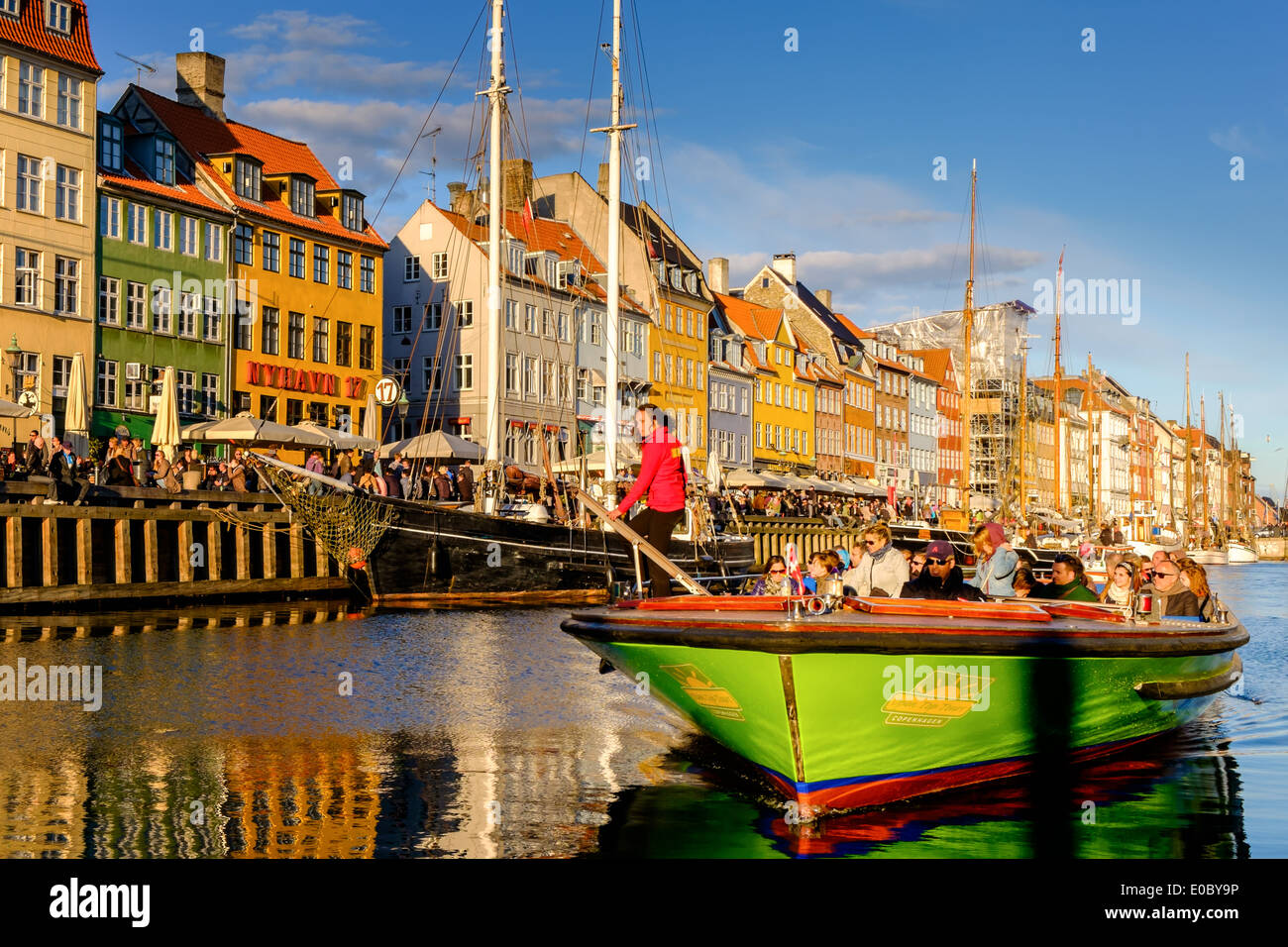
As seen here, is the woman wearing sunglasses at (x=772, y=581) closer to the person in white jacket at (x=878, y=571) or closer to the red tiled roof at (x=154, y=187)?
the person in white jacket at (x=878, y=571)

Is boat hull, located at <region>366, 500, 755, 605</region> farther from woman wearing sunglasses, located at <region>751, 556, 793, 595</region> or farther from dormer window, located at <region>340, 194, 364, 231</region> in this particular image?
dormer window, located at <region>340, 194, 364, 231</region>

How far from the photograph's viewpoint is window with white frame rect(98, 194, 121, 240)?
4581 centimetres

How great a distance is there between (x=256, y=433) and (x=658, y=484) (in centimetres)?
2651

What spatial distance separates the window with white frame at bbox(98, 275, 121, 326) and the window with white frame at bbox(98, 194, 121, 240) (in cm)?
144

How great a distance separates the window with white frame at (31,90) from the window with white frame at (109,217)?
3.45 meters

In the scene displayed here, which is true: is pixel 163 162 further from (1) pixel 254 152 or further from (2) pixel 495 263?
(2) pixel 495 263

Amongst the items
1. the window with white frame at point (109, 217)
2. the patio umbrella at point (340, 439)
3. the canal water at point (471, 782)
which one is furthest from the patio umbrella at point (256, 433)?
the canal water at point (471, 782)

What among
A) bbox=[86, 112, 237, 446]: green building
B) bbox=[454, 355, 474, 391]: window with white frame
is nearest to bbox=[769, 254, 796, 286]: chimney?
bbox=[454, 355, 474, 391]: window with white frame

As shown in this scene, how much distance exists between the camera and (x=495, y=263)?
32781 mm

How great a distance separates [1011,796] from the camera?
11438 mm

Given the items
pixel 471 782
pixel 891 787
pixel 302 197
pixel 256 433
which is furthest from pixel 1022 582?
pixel 302 197

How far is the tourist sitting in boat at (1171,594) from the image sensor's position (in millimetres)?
14945

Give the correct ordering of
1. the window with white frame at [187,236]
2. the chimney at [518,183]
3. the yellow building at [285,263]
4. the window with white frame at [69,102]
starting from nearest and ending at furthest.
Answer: the window with white frame at [69,102] → the window with white frame at [187,236] → the yellow building at [285,263] → the chimney at [518,183]

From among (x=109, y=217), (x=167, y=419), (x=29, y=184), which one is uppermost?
(x=29, y=184)
